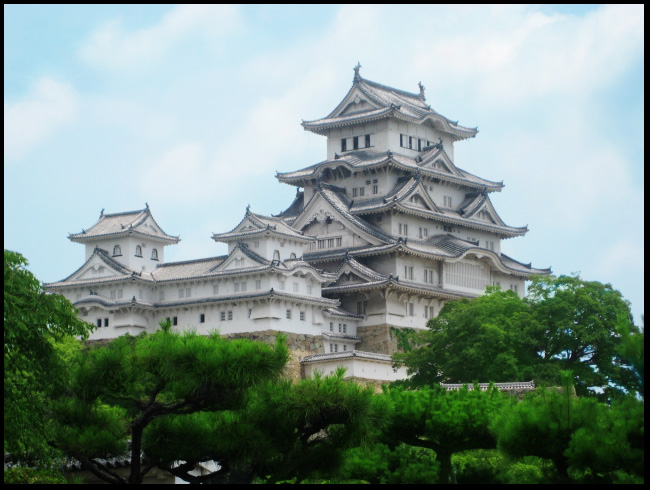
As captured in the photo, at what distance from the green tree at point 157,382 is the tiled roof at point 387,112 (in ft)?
153

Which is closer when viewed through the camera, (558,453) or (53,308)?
(558,453)

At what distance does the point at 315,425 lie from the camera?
30.2 metres

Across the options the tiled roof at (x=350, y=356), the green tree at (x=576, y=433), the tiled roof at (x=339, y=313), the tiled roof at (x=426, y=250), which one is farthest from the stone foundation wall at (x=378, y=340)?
the green tree at (x=576, y=433)

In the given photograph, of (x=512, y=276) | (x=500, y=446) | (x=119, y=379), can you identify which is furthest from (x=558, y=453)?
(x=512, y=276)

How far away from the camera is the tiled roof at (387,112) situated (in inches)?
3007

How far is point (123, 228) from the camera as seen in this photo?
68500 mm

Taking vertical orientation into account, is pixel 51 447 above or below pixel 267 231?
below

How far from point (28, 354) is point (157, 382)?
3411 mm

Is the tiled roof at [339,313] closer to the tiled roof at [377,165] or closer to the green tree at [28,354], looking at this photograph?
the tiled roof at [377,165]

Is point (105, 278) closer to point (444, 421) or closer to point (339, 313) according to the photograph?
point (339, 313)

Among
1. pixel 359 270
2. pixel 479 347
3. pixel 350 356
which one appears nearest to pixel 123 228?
pixel 359 270

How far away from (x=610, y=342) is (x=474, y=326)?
600 centimetres

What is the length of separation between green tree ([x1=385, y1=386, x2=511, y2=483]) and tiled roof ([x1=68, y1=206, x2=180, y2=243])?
36911 millimetres

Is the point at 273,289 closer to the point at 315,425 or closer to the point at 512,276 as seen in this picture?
the point at 512,276
